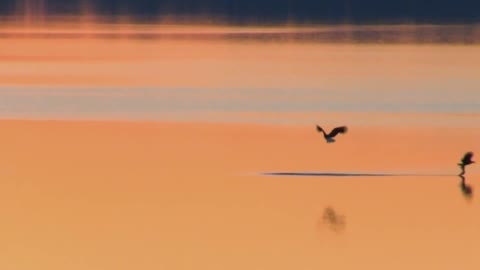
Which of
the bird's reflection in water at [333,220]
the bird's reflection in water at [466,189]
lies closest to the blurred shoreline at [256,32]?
the bird's reflection in water at [466,189]

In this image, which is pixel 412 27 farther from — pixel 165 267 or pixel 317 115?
pixel 165 267

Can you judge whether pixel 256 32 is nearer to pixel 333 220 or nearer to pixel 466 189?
pixel 466 189

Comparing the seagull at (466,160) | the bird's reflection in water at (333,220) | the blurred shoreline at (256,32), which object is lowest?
the bird's reflection in water at (333,220)

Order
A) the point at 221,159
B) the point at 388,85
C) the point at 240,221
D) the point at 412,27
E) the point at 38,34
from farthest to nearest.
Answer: the point at 412,27 < the point at 38,34 < the point at 388,85 < the point at 221,159 < the point at 240,221

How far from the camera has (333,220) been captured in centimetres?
1927

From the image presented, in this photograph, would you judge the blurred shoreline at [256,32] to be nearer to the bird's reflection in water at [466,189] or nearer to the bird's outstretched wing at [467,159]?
the bird's outstretched wing at [467,159]

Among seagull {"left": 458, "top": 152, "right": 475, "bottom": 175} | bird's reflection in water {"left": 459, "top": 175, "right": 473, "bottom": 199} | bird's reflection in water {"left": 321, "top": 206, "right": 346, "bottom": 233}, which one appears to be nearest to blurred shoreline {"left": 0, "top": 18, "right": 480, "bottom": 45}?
seagull {"left": 458, "top": 152, "right": 475, "bottom": 175}

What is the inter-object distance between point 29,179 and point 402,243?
5466 mm

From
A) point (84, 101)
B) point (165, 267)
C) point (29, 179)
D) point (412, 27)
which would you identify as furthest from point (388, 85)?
point (412, 27)

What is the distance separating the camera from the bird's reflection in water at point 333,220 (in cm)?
1871

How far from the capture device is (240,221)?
19047 millimetres

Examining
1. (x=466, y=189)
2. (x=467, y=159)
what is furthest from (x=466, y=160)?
(x=466, y=189)

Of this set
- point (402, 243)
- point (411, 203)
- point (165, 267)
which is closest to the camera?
point (165, 267)

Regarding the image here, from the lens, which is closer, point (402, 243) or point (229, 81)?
point (402, 243)
